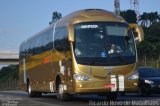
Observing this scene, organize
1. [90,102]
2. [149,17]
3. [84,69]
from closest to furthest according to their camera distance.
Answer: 1. [84,69]
2. [90,102]
3. [149,17]

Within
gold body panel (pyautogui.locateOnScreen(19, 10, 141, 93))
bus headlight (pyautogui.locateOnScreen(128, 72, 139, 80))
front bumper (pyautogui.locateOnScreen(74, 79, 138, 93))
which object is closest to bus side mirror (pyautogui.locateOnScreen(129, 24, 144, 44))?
gold body panel (pyautogui.locateOnScreen(19, 10, 141, 93))

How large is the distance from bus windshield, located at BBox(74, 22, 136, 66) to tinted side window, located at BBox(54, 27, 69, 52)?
2.62 feet

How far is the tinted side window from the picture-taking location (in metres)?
19.8

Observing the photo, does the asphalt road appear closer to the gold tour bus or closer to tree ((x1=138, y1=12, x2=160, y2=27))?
the gold tour bus

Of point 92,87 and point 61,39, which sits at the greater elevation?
point 61,39

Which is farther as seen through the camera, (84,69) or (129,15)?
(129,15)

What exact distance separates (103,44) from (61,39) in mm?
2373

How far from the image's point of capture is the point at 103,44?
18.9 m

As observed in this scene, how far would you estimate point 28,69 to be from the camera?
99.2ft

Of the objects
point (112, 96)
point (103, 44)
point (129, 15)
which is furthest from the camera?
point (129, 15)

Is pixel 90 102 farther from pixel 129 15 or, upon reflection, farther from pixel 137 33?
pixel 129 15

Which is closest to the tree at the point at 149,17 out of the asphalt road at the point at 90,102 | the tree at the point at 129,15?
the tree at the point at 129,15

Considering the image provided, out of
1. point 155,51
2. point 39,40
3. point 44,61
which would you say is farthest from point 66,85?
point 155,51

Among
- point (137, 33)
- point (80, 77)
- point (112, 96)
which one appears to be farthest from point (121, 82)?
point (137, 33)
